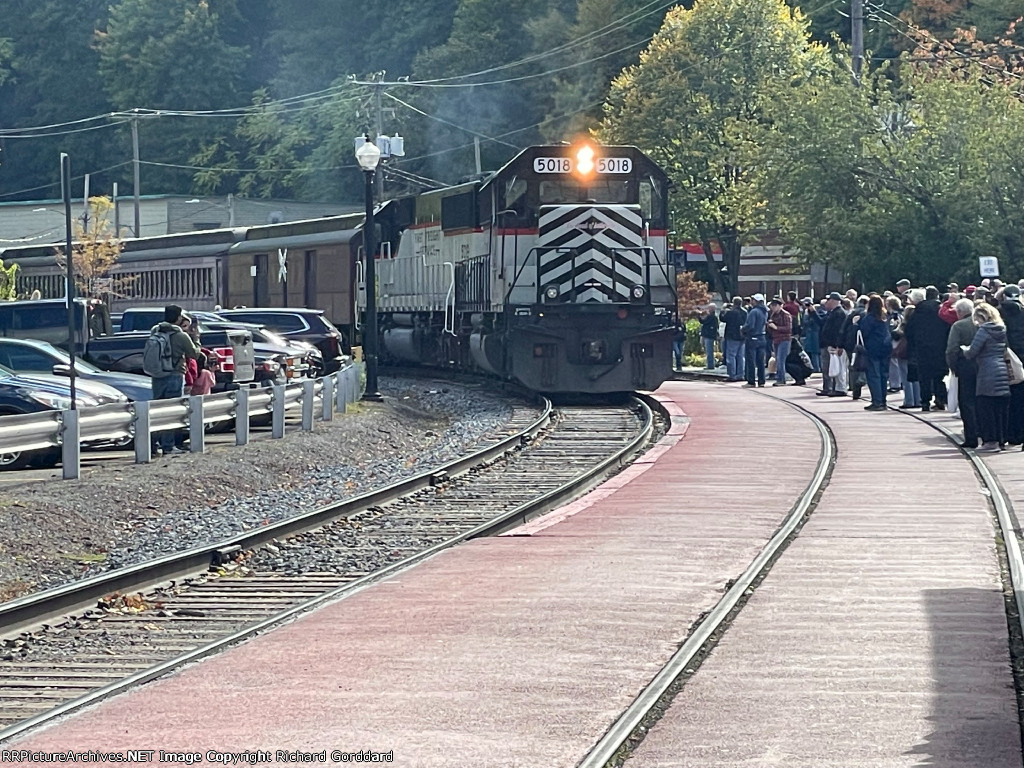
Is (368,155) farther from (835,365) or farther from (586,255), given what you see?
(835,365)

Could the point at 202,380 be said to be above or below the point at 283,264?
below

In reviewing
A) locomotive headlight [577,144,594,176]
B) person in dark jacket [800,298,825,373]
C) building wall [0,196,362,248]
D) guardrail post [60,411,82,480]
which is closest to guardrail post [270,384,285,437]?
guardrail post [60,411,82,480]

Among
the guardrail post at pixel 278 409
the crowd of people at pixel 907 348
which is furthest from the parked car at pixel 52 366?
the crowd of people at pixel 907 348

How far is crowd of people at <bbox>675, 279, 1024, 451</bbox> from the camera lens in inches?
738

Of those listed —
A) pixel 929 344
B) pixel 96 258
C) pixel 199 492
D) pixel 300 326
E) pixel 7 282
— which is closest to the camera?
pixel 199 492

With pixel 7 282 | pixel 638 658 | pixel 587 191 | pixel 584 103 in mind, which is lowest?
pixel 638 658

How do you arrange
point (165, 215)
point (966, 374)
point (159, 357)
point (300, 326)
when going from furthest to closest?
point (165, 215)
point (300, 326)
point (159, 357)
point (966, 374)

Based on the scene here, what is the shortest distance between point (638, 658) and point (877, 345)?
1696cm

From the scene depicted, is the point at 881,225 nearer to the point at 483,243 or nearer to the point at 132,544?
the point at 483,243

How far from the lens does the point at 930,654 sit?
829cm

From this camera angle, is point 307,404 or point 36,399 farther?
point 307,404

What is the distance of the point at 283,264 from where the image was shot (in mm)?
45281

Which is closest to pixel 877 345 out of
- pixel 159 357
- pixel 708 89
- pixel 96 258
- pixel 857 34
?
pixel 159 357

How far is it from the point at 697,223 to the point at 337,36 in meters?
48.9
